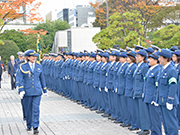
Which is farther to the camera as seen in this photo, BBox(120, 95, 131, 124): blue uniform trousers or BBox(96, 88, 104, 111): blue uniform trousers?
BBox(96, 88, 104, 111): blue uniform trousers

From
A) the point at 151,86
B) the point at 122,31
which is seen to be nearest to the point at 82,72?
the point at 151,86

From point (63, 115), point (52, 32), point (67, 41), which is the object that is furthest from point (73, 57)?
point (52, 32)

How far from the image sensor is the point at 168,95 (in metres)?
7.41

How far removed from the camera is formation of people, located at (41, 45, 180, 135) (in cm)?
754

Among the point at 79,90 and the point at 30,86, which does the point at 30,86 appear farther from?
the point at 79,90

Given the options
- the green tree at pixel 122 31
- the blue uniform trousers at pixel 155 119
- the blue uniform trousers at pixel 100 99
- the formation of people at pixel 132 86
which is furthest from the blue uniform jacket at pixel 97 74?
the green tree at pixel 122 31

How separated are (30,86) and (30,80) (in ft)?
0.65

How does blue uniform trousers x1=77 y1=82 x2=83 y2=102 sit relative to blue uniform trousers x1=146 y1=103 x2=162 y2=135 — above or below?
below

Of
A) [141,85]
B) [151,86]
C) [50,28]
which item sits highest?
[50,28]

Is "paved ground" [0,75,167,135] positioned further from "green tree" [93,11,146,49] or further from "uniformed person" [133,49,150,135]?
"green tree" [93,11,146,49]

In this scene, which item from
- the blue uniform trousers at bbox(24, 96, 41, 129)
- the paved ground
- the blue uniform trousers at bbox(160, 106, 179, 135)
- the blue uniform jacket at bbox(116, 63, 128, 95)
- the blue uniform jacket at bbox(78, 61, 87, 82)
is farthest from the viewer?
the blue uniform jacket at bbox(78, 61, 87, 82)

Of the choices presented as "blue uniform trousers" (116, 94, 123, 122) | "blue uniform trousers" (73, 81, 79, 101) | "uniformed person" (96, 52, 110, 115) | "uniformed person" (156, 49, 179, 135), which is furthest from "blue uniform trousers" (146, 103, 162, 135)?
"blue uniform trousers" (73, 81, 79, 101)

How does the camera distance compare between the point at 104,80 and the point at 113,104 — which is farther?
the point at 104,80

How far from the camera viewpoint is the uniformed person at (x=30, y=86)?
31.8ft
